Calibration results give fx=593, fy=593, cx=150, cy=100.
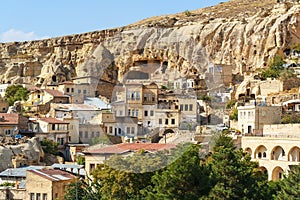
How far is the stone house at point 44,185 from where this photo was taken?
24.8 meters

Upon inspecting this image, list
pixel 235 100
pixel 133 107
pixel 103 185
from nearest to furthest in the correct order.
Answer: pixel 133 107, pixel 103 185, pixel 235 100

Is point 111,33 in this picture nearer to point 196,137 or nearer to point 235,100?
point 235,100

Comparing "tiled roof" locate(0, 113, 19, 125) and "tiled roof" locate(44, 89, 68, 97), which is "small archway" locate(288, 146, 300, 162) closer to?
"tiled roof" locate(0, 113, 19, 125)

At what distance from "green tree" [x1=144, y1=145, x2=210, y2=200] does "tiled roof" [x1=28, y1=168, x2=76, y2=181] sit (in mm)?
8472

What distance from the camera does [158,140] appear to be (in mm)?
19188

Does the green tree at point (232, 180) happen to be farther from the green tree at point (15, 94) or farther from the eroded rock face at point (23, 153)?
the green tree at point (15, 94)

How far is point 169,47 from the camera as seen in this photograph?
49.8 ft

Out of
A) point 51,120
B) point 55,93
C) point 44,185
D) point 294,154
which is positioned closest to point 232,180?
point 44,185

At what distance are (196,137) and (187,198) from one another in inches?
88.2

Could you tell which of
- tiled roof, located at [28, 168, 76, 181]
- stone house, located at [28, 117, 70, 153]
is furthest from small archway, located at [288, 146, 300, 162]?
stone house, located at [28, 117, 70, 153]

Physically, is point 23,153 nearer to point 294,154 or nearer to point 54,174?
point 54,174

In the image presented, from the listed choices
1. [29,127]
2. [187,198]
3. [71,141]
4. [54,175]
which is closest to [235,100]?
[71,141]

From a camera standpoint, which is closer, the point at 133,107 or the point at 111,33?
the point at 133,107

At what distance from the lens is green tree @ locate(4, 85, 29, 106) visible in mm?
48406
